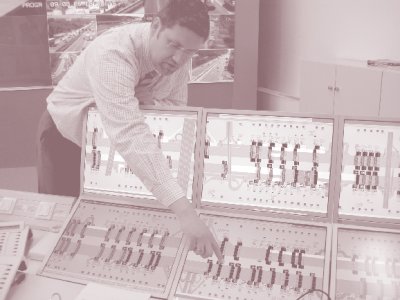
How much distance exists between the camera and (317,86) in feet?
10.6

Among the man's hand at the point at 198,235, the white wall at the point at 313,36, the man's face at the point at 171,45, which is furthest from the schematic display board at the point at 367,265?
the white wall at the point at 313,36

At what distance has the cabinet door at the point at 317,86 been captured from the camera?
10.1ft

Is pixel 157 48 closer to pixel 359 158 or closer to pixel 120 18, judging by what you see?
pixel 359 158

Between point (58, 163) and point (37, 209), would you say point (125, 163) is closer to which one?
point (37, 209)

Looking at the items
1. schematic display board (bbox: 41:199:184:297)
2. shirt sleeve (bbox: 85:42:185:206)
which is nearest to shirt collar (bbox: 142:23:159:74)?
shirt sleeve (bbox: 85:42:185:206)

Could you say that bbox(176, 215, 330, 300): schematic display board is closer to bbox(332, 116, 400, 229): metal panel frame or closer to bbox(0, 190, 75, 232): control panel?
bbox(332, 116, 400, 229): metal panel frame

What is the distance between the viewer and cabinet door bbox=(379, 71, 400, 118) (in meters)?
2.55

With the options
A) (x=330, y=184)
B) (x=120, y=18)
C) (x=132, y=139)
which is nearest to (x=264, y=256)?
(x=330, y=184)

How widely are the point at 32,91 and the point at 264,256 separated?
10.6 ft

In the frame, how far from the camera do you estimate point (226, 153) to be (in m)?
1.40

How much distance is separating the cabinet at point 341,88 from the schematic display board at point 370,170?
4.72 ft

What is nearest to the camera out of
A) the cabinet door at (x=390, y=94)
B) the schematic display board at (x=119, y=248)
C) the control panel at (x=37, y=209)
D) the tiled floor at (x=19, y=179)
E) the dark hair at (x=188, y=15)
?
the schematic display board at (x=119, y=248)

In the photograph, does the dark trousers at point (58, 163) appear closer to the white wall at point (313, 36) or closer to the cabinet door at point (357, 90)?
the cabinet door at point (357, 90)

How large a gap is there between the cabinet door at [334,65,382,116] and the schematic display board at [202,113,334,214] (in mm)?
1394
